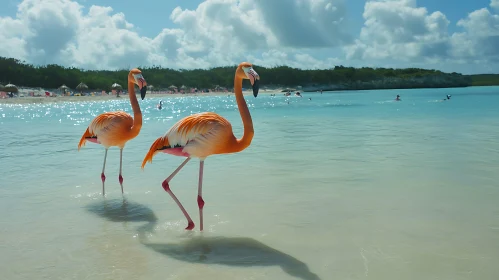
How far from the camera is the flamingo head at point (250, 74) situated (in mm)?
4184

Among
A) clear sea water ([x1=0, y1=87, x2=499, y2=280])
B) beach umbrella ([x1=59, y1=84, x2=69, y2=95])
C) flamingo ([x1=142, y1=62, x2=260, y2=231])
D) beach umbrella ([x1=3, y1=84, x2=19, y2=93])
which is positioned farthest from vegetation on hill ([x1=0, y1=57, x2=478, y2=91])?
flamingo ([x1=142, y1=62, x2=260, y2=231])

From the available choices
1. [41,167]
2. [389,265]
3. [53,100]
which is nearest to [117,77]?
[53,100]

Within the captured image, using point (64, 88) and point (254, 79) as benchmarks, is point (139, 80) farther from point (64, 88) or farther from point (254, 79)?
point (64, 88)

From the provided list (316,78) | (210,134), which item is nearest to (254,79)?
(210,134)

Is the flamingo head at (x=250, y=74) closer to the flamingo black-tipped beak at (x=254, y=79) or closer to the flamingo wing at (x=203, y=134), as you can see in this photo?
the flamingo black-tipped beak at (x=254, y=79)

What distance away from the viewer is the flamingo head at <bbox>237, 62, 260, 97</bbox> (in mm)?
4184

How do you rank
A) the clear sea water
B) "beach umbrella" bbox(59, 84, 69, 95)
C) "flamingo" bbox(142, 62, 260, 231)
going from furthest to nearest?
"beach umbrella" bbox(59, 84, 69, 95)
"flamingo" bbox(142, 62, 260, 231)
the clear sea water

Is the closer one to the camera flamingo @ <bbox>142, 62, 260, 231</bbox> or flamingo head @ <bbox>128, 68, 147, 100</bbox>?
flamingo @ <bbox>142, 62, 260, 231</bbox>

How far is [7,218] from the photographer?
510cm

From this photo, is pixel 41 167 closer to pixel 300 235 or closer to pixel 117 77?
pixel 300 235

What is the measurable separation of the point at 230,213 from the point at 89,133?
273cm

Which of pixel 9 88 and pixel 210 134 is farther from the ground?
pixel 9 88

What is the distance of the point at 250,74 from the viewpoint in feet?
14.0

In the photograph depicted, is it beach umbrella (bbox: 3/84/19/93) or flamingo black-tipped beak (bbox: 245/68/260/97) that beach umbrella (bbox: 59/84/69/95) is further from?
flamingo black-tipped beak (bbox: 245/68/260/97)
